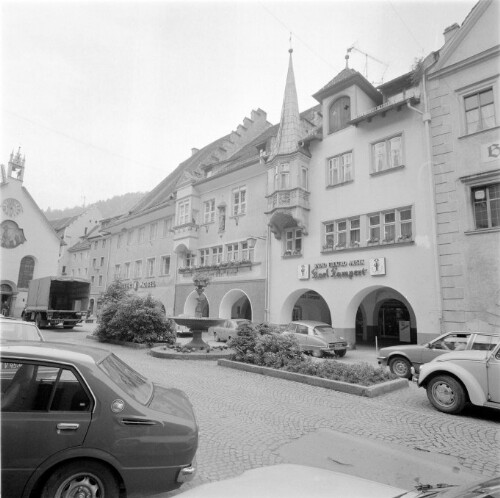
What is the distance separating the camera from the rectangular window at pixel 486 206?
15.2 meters

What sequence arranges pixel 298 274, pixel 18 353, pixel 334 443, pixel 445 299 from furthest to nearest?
pixel 298 274 → pixel 445 299 → pixel 334 443 → pixel 18 353

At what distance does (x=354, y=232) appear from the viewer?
66.0ft

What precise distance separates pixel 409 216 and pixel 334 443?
14984 millimetres

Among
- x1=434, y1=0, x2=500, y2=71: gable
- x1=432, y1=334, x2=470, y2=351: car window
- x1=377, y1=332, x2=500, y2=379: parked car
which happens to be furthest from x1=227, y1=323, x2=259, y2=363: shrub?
x1=434, y1=0, x2=500, y2=71: gable

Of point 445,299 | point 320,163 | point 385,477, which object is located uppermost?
point 320,163

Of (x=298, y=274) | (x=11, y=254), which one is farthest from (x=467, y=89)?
(x=11, y=254)

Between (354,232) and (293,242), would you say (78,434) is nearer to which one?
(354,232)

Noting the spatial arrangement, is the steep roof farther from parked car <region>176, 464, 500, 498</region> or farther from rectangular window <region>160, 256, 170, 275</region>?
parked car <region>176, 464, 500, 498</region>

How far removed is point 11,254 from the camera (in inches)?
1839

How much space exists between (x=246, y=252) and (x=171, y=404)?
22.3 m

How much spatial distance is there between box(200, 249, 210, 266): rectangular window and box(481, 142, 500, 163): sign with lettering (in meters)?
19.6

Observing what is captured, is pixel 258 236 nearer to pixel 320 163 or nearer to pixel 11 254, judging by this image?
pixel 320 163

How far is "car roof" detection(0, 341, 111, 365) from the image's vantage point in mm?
3250

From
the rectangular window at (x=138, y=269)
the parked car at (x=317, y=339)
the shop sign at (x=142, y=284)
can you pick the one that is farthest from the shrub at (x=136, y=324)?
the rectangular window at (x=138, y=269)
